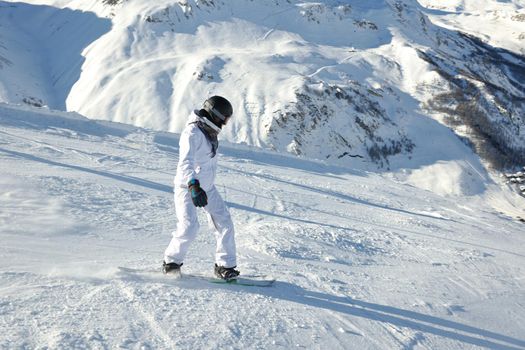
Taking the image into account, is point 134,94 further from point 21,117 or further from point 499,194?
point 499,194

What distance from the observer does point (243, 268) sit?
18.2ft

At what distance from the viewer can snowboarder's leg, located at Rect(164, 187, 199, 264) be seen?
4.59 meters

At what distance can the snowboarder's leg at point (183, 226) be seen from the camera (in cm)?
459

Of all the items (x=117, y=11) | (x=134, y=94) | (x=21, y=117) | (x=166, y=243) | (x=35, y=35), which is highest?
(x=117, y=11)

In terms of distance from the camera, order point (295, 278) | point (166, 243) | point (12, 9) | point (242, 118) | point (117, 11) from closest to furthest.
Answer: point (295, 278)
point (166, 243)
point (242, 118)
point (117, 11)
point (12, 9)

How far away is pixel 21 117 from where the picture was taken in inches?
600

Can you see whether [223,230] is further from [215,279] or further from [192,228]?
[215,279]

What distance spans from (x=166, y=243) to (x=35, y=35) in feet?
182

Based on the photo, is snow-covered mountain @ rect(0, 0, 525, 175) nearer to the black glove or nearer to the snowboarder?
the snowboarder

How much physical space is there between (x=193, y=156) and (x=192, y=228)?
0.70 metres

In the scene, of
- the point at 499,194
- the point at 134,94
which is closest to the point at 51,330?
the point at 134,94

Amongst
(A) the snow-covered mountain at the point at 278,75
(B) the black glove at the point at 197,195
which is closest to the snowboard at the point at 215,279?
(B) the black glove at the point at 197,195

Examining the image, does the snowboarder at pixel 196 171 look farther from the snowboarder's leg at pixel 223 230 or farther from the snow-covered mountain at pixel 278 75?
the snow-covered mountain at pixel 278 75

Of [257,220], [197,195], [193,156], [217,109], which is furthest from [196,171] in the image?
[257,220]
